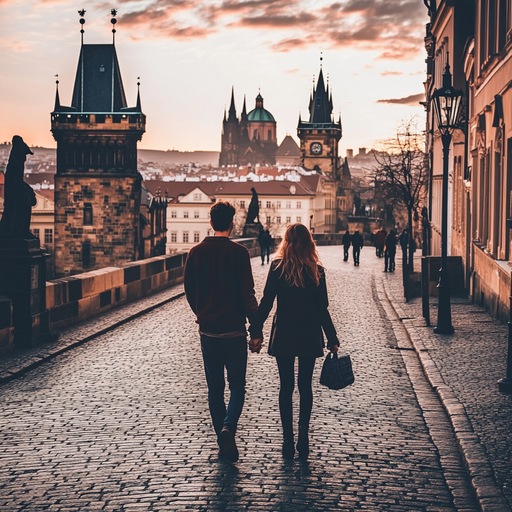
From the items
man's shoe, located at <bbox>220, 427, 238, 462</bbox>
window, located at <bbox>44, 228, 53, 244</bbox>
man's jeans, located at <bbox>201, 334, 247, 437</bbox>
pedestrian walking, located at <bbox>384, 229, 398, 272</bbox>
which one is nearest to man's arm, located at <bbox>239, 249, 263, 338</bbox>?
man's jeans, located at <bbox>201, 334, 247, 437</bbox>

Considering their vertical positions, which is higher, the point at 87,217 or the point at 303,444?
the point at 87,217

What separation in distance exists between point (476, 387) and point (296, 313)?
10.4 ft

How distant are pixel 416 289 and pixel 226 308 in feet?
46.2

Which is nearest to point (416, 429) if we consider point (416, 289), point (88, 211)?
point (416, 289)

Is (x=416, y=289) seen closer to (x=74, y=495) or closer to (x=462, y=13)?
(x=462, y=13)

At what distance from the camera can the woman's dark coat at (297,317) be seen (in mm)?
5777

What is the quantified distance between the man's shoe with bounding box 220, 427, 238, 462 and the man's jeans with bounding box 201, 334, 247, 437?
37 millimetres

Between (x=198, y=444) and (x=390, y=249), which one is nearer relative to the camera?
(x=198, y=444)

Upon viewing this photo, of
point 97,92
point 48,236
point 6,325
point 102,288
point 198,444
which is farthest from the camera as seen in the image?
point 48,236

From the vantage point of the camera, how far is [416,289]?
19.4 meters

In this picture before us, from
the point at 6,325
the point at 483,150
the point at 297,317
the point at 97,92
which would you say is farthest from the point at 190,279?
the point at 97,92

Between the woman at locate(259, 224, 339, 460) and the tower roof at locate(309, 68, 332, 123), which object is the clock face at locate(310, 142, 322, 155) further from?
the woman at locate(259, 224, 339, 460)

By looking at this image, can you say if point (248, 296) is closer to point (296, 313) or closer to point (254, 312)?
point (254, 312)

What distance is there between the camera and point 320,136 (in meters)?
154
